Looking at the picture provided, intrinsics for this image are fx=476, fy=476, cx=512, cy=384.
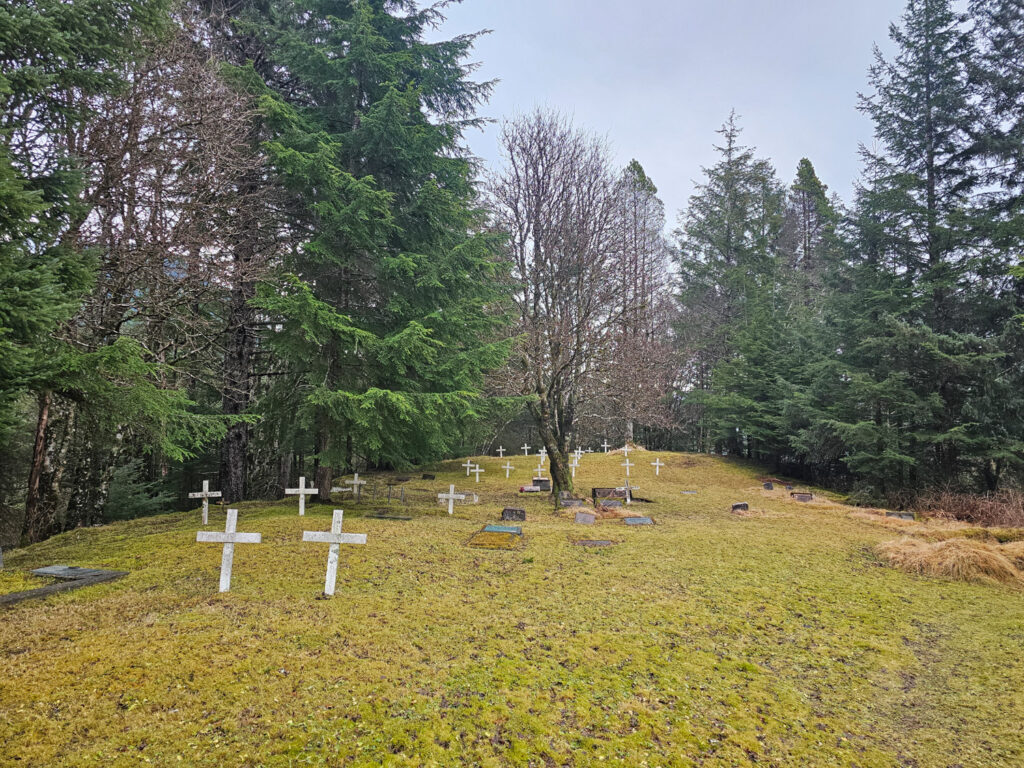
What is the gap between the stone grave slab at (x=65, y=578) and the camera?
4.93 meters

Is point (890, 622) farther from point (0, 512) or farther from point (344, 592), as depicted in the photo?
point (0, 512)

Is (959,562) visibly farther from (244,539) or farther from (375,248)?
(375,248)

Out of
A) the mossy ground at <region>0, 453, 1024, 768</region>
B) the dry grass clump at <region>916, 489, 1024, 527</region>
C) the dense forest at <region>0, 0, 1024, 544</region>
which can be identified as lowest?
the mossy ground at <region>0, 453, 1024, 768</region>

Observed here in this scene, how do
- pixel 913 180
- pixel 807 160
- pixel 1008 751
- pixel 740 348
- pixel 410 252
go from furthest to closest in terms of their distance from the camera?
pixel 807 160 < pixel 740 348 < pixel 913 180 < pixel 410 252 < pixel 1008 751

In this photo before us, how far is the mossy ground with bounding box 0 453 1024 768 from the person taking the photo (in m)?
2.98

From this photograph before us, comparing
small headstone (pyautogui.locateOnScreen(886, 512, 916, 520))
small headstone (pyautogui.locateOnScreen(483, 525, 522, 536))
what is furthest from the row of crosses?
small headstone (pyautogui.locateOnScreen(886, 512, 916, 520))

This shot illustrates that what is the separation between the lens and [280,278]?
949 cm

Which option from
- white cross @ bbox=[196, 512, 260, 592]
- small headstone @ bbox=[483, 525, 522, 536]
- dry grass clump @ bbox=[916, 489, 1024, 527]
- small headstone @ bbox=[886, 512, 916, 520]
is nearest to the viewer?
white cross @ bbox=[196, 512, 260, 592]

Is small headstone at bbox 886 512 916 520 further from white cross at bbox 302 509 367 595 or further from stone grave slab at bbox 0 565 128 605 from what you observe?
stone grave slab at bbox 0 565 128 605

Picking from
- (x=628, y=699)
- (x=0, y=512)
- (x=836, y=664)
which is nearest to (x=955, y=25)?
(x=836, y=664)

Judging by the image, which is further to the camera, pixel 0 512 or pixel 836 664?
pixel 0 512

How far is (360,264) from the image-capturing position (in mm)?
10852

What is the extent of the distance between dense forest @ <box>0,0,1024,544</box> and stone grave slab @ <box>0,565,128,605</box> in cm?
159

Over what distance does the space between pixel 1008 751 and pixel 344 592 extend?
18.9ft
